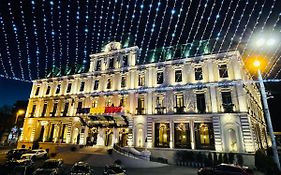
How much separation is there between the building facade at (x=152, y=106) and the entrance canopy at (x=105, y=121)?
149 millimetres

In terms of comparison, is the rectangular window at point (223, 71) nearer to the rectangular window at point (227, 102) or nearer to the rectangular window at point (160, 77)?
the rectangular window at point (227, 102)

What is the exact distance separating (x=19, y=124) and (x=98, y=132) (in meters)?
40.9

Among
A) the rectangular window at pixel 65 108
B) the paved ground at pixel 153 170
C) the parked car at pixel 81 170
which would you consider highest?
the rectangular window at pixel 65 108

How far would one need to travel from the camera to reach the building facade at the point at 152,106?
22616 millimetres

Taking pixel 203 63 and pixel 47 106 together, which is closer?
pixel 203 63

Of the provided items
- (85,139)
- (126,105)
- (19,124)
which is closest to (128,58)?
(126,105)

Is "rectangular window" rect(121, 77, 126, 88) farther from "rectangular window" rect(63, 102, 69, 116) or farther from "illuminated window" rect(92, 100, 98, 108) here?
"rectangular window" rect(63, 102, 69, 116)

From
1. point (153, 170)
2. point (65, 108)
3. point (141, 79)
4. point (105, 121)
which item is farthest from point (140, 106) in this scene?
point (65, 108)

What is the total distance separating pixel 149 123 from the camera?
25938mm

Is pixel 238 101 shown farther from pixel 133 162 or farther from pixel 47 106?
pixel 47 106

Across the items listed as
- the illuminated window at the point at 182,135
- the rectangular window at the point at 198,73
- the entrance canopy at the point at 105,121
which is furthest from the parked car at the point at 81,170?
the rectangular window at the point at 198,73

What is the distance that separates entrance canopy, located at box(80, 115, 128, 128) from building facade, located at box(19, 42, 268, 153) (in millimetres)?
149

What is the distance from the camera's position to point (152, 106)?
2666cm

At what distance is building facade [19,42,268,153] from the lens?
74.2 feet
